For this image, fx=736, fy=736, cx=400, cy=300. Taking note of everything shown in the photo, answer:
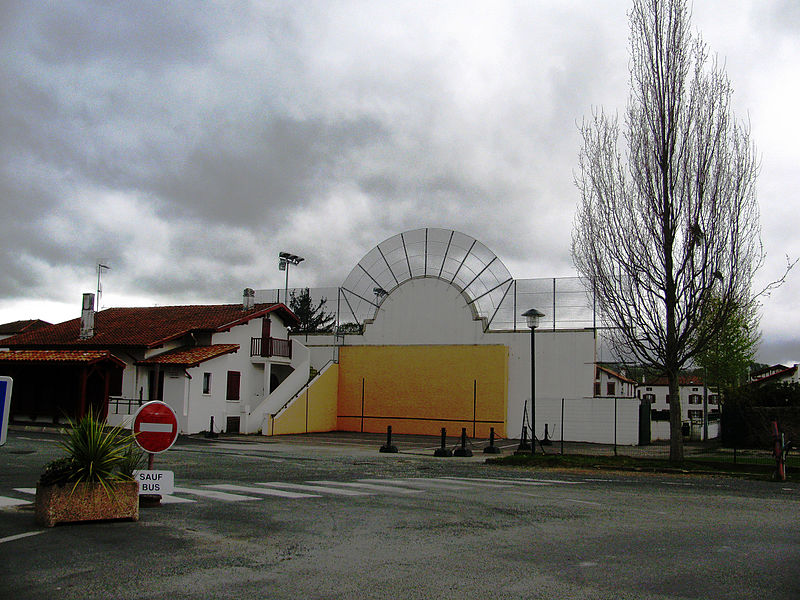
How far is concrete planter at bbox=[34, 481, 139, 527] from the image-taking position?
8.48m

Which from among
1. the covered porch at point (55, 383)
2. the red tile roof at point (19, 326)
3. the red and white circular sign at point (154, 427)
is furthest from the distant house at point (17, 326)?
the red and white circular sign at point (154, 427)

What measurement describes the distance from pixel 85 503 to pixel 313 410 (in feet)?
104

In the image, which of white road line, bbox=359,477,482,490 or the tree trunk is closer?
white road line, bbox=359,477,482,490

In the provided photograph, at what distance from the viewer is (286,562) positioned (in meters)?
7.06

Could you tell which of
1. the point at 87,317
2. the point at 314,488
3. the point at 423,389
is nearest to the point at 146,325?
the point at 87,317

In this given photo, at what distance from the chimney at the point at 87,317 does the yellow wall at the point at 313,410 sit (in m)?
11.0

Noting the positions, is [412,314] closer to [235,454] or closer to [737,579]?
[235,454]

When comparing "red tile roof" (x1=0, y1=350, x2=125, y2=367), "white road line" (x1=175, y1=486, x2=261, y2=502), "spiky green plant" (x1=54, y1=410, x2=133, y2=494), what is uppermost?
"red tile roof" (x1=0, y1=350, x2=125, y2=367)

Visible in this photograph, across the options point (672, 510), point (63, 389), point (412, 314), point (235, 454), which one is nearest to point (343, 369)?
point (412, 314)

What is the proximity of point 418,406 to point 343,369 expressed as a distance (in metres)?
5.41

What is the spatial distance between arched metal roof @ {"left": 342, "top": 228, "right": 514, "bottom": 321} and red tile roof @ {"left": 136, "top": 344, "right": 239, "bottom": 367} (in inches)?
377

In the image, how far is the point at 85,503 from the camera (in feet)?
28.3

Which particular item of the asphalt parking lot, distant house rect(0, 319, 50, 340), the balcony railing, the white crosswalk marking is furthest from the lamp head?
distant house rect(0, 319, 50, 340)

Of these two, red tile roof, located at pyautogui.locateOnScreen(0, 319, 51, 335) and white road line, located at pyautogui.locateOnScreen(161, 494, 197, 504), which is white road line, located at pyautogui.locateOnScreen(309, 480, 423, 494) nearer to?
white road line, located at pyautogui.locateOnScreen(161, 494, 197, 504)
